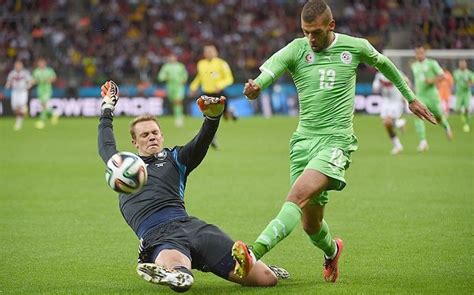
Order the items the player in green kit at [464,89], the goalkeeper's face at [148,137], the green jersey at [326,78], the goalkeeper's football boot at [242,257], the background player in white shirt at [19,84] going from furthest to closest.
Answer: the background player in white shirt at [19,84]
the player in green kit at [464,89]
the goalkeeper's face at [148,137]
the green jersey at [326,78]
the goalkeeper's football boot at [242,257]

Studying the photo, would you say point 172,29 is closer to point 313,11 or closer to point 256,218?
point 256,218

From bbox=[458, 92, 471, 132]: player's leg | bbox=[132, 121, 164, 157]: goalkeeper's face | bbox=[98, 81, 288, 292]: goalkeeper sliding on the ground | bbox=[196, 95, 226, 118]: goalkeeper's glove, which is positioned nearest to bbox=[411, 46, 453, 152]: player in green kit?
bbox=[458, 92, 471, 132]: player's leg

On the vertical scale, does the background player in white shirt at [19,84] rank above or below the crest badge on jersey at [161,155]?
above

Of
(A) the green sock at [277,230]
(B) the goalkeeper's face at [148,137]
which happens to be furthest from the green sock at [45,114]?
(A) the green sock at [277,230]

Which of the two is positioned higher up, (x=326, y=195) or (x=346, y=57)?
(x=346, y=57)

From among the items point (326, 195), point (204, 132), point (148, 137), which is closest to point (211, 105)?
point (204, 132)

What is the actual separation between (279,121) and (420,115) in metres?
28.5

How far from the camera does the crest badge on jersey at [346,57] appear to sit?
8.40 m

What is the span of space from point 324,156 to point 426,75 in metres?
16.8

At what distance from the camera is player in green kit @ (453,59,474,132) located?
30781 mm

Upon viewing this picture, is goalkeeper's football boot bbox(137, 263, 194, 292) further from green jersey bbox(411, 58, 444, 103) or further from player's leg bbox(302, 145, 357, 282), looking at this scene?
green jersey bbox(411, 58, 444, 103)

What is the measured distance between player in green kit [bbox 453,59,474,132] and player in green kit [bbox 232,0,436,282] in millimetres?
22918

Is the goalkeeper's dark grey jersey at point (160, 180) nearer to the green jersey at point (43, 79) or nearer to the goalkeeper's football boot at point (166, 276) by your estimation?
the goalkeeper's football boot at point (166, 276)

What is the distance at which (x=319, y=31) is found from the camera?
8102mm
